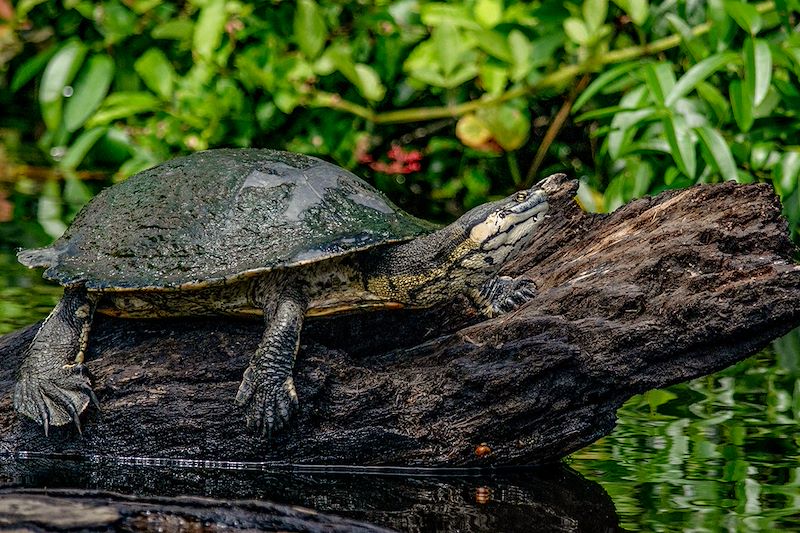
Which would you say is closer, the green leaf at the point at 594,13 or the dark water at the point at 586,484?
the dark water at the point at 586,484

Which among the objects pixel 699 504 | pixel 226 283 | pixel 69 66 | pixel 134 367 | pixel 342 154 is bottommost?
pixel 699 504

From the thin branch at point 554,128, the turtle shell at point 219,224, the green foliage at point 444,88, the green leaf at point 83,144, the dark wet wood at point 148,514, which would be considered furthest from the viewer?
the green leaf at point 83,144

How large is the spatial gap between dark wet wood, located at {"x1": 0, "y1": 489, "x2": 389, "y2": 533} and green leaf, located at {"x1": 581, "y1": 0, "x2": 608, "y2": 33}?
4.17m

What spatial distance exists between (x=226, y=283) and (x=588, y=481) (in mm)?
1094

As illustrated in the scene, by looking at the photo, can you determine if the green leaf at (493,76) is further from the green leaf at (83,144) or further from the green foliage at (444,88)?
the green leaf at (83,144)

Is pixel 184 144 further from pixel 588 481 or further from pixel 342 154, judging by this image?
pixel 588 481

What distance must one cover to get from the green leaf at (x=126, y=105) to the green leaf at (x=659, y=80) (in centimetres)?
346

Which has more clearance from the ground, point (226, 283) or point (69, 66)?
point (69, 66)

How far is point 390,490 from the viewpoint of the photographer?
3.18m

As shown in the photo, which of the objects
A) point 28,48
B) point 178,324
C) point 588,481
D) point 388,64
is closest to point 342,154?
point 388,64

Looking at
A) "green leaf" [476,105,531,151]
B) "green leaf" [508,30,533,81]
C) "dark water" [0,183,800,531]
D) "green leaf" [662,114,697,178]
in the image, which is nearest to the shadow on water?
"dark water" [0,183,800,531]

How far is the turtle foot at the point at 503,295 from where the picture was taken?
3.54 metres

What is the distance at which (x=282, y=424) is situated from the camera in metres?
3.32

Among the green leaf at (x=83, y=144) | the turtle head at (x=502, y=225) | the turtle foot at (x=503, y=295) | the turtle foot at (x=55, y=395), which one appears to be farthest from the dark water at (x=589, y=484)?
the green leaf at (x=83, y=144)
